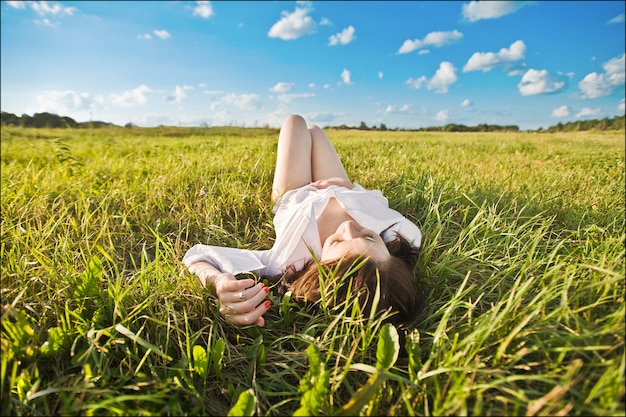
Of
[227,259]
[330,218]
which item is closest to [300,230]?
[330,218]

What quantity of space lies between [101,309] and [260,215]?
153 centimetres

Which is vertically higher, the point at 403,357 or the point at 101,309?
the point at 101,309

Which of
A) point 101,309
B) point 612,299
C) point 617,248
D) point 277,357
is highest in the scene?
point 617,248

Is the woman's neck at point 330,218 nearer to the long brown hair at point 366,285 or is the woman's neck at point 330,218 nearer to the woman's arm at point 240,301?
the long brown hair at point 366,285

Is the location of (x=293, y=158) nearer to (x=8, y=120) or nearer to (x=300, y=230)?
(x=300, y=230)

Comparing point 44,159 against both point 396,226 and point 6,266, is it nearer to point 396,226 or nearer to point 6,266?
point 6,266

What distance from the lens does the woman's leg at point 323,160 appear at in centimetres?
361

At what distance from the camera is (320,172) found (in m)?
3.63

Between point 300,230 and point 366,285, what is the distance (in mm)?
758

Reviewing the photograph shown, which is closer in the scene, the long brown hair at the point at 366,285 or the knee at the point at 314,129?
the long brown hair at the point at 366,285

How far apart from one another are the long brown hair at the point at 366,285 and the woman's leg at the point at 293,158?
1374mm

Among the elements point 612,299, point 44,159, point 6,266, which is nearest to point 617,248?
point 612,299

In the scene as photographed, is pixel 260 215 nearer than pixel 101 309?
No

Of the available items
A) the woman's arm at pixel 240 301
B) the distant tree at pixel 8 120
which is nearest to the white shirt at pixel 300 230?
the woman's arm at pixel 240 301
